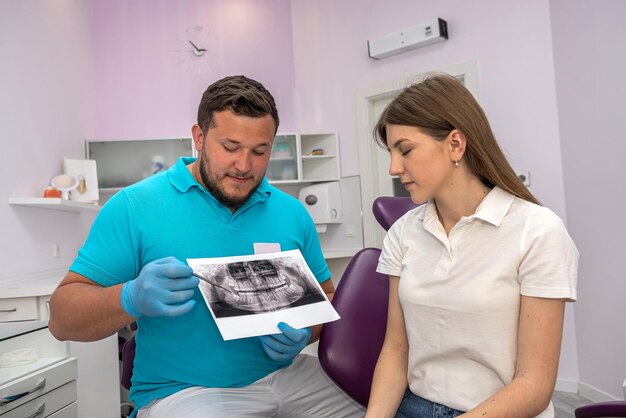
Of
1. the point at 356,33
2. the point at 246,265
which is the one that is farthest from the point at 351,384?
the point at 356,33

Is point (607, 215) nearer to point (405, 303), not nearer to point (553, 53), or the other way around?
point (553, 53)

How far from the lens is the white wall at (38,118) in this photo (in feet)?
9.81

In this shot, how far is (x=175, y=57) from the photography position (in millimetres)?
4574

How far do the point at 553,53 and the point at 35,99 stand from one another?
325 cm

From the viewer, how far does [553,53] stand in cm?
345

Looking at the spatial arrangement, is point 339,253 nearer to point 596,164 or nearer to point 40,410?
point 596,164

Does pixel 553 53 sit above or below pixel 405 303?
above

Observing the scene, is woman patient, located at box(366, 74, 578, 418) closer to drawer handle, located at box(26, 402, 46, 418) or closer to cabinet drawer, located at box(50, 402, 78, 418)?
drawer handle, located at box(26, 402, 46, 418)

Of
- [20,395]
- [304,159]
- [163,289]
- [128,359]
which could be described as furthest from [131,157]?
[163,289]

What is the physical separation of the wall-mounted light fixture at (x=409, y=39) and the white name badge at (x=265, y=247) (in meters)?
2.89

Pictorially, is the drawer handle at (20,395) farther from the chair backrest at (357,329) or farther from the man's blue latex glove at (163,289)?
the chair backrest at (357,329)

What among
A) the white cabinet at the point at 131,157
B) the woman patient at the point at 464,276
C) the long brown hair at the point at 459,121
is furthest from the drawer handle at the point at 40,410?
the white cabinet at the point at 131,157

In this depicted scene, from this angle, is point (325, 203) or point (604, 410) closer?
point (604, 410)

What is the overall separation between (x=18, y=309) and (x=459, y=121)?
225 centimetres
